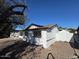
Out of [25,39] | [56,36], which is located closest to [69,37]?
[56,36]

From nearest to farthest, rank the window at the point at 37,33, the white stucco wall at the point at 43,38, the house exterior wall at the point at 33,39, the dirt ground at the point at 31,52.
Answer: the dirt ground at the point at 31,52 < the white stucco wall at the point at 43,38 < the house exterior wall at the point at 33,39 < the window at the point at 37,33

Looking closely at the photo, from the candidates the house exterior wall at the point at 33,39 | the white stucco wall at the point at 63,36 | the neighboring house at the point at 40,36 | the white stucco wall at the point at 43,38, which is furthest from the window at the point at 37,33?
the white stucco wall at the point at 63,36

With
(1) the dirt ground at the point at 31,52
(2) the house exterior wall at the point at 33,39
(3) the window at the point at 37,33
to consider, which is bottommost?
(1) the dirt ground at the point at 31,52

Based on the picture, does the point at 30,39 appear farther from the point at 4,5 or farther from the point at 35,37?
the point at 4,5

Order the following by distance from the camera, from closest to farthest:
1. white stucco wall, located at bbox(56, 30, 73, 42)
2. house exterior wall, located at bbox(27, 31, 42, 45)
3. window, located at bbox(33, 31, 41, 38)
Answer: house exterior wall, located at bbox(27, 31, 42, 45), window, located at bbox(33, 31, 41, 38), white stucco wall, located at bbox(56, 30, 73, 42)

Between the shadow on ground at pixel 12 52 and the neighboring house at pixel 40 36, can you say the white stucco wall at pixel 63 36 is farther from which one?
the shadow on ground at pixel 12 52

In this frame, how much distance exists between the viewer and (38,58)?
43.0 ft

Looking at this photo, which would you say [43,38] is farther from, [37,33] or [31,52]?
[31,52]

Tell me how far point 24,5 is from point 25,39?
27.7 feet

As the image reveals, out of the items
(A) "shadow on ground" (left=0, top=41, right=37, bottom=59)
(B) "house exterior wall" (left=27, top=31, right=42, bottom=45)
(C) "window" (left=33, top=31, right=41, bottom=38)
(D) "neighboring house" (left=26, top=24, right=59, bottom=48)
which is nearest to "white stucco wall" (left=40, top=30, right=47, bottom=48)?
(D) "neighboring house" (left=26, top=24, right=59, bottom=48)

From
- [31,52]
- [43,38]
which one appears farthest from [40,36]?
[31,52]

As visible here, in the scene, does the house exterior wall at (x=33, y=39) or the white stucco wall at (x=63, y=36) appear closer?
the house exterior wall at (x=33, y=39)

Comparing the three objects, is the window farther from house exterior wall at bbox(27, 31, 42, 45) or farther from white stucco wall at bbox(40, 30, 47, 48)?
white stucco wall at bbox(40, 30, 47, 48)

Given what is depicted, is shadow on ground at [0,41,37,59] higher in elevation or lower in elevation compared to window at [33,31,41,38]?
lower
